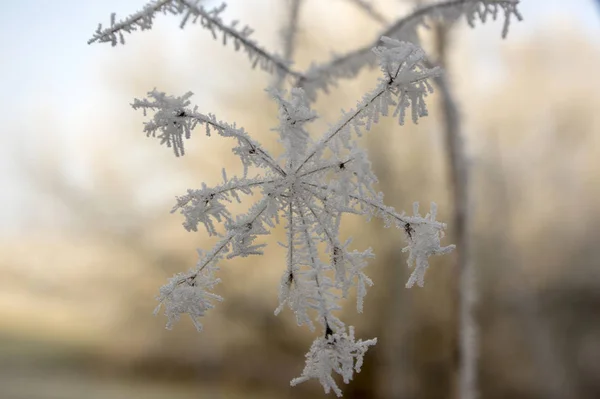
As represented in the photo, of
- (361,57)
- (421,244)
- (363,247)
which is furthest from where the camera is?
(363,247)

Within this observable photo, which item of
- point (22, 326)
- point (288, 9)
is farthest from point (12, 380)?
point (288, 9)

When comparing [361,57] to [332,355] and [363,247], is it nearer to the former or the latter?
[332,355]

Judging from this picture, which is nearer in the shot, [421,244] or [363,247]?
[421,244]

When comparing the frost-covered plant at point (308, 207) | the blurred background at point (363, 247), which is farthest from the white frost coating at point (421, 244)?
the blurred background at point (363, 247)

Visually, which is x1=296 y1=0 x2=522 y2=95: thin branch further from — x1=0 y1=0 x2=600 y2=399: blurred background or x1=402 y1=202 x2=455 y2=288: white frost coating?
x1=0 y1=0 x2=600 y2=399: blurred background

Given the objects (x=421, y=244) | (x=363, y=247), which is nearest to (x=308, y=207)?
(x=421, y=244)

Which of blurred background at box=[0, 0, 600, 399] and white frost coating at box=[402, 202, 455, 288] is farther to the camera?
blurred background at box=[0, 0, 600, 399]

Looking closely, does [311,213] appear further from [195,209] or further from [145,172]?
[145,172]

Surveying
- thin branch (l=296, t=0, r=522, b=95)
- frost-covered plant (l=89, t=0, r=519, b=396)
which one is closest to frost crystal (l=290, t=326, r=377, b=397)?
frost-covered plant (l=89, t=0, r=519, b=396)

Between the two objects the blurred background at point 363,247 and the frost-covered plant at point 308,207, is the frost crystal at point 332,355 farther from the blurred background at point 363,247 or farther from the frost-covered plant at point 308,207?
the blurred background at point 363,247
